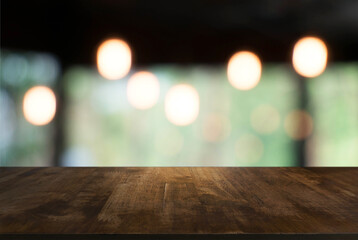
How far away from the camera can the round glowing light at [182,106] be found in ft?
11.3

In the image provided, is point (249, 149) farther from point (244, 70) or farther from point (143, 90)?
point (143, 90)

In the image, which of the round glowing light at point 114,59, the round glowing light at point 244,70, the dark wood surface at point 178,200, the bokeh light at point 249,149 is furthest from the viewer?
the bokeh light at point 249,149

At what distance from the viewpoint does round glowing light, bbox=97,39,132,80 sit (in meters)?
3.25

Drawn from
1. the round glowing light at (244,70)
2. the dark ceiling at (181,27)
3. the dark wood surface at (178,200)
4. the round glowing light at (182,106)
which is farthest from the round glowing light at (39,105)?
the dark wood surface at (178,200)

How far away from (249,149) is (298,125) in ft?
1.47

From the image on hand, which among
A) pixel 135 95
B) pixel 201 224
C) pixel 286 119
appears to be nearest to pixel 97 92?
pixel 135 95

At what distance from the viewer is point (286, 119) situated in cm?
349

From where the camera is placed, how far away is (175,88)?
11.4 ft

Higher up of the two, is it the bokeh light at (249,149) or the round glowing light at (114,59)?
the round glowing light at (114,59)

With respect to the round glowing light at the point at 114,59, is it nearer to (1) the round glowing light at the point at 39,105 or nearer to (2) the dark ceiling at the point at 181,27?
(2) the dark ceiling at the point at 181,27

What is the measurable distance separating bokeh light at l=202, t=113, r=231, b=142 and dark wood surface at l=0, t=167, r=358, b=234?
2.44 m

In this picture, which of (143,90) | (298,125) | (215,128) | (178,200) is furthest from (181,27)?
(178,200)

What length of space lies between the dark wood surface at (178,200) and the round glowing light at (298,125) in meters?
2.51

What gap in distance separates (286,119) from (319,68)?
0.48 m
